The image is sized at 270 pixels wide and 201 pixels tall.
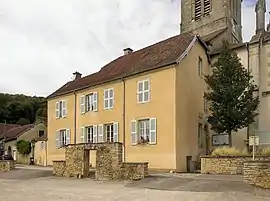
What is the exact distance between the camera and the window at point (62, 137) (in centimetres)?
3494

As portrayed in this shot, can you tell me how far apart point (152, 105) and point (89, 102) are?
25.4 feet

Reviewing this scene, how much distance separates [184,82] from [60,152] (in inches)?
569

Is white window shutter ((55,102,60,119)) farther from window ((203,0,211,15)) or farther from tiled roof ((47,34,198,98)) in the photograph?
window ((203,0,211,15))

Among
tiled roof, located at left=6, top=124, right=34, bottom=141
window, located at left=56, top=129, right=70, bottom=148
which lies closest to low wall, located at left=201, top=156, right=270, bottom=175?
window, located at left=56, top=129, right=70, bottom=148

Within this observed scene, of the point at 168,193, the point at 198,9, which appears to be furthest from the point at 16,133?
the point at 168,193

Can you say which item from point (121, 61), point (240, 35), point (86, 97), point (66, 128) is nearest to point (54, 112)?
point (66, 128)

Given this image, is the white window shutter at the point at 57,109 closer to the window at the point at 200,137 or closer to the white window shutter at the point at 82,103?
the white window shutter at the point at 82,103

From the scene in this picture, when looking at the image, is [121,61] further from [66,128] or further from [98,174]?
[98,174]

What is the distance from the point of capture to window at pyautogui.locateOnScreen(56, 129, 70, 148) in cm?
3494

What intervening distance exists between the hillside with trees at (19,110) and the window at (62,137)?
42.4 m

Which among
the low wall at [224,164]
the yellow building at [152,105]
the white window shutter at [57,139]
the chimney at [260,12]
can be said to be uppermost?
the chimney at [260,12]

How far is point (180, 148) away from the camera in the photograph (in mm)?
25156

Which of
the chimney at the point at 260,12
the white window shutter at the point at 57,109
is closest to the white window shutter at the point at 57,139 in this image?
the white window shutter at the point at 57,109

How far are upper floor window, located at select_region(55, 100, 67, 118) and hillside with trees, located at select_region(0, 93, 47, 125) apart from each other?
41976mm
